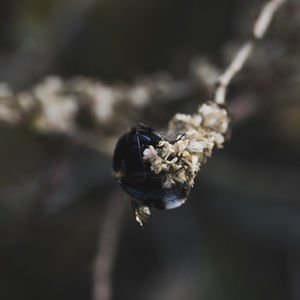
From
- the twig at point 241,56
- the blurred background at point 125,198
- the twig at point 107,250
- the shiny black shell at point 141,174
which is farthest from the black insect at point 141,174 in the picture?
the blurred background at point 125,198

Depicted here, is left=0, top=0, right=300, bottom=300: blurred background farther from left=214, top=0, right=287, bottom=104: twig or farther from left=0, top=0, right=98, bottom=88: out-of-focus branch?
left=214, top=0, right=287, bottom=104: twig

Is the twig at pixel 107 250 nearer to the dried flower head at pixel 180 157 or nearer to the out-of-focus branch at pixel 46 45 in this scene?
the out-of-focus branch at pixel 46 45

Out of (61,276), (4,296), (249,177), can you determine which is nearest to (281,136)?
(249,177)

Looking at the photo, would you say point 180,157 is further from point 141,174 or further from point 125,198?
point 125,198

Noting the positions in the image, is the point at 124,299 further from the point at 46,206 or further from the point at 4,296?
the point at 46,206

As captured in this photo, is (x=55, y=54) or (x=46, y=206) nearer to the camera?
(x=46, y=206)
